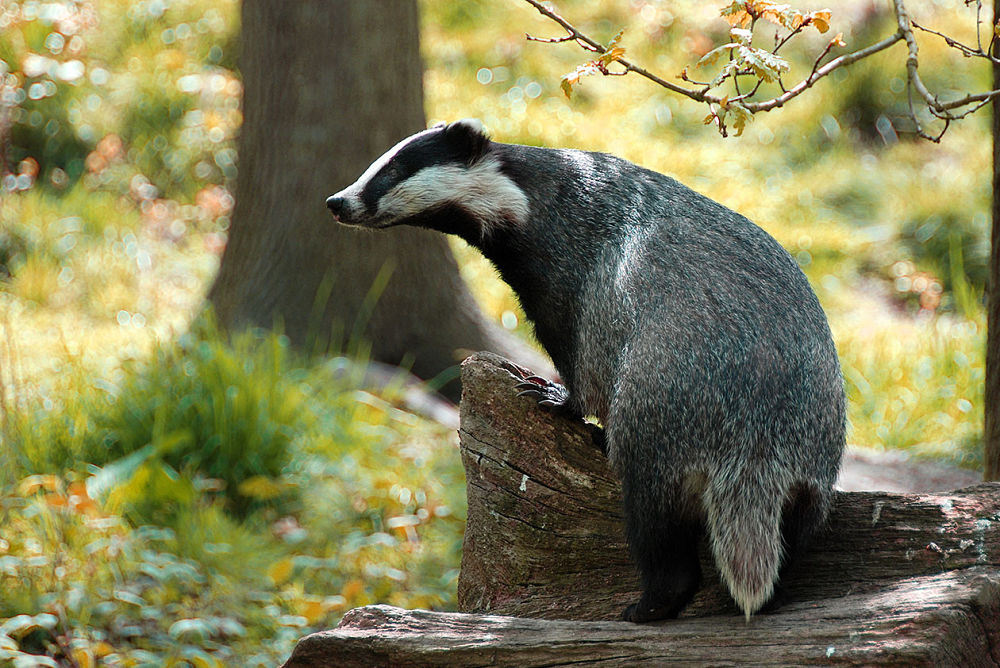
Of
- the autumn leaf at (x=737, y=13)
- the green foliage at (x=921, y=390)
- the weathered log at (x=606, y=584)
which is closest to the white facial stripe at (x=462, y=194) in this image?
the weathered log at (x=606, y=584)

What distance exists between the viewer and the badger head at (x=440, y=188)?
11.0ft

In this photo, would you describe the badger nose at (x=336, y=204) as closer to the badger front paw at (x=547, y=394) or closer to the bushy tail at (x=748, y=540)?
the badger front paw at (x=547, y=394)

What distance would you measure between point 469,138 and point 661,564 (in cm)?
143

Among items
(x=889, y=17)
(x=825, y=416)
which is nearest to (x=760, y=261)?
(x=825, y=416)

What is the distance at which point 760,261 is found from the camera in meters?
3.09

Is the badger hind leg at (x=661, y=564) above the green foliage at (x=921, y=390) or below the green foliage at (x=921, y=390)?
below

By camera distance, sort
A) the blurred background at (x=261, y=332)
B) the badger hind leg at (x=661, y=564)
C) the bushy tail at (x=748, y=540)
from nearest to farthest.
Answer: the bushy tail at (x=748, y=540) → the badger hind leg at (x=661, y=564) → the blurred background at (x=261, y=332)

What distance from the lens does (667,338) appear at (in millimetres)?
2939

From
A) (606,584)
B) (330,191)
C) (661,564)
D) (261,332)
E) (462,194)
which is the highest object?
(330,191)

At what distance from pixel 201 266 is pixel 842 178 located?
4.98 metres

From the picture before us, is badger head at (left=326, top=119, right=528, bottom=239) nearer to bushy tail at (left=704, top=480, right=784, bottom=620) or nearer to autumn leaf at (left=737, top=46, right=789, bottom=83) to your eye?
autumn leaf at (left=737, top=46, right=789, bottom=83)

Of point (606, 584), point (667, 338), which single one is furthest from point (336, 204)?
point (606, 584)

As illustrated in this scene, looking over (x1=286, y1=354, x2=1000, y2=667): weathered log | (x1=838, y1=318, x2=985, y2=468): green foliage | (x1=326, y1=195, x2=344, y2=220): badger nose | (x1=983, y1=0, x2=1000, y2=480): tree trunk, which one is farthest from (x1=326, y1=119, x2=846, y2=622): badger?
(x1=838, y1=318, x2=985, y2=468): green foliage

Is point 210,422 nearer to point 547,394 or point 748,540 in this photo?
point 547,394
